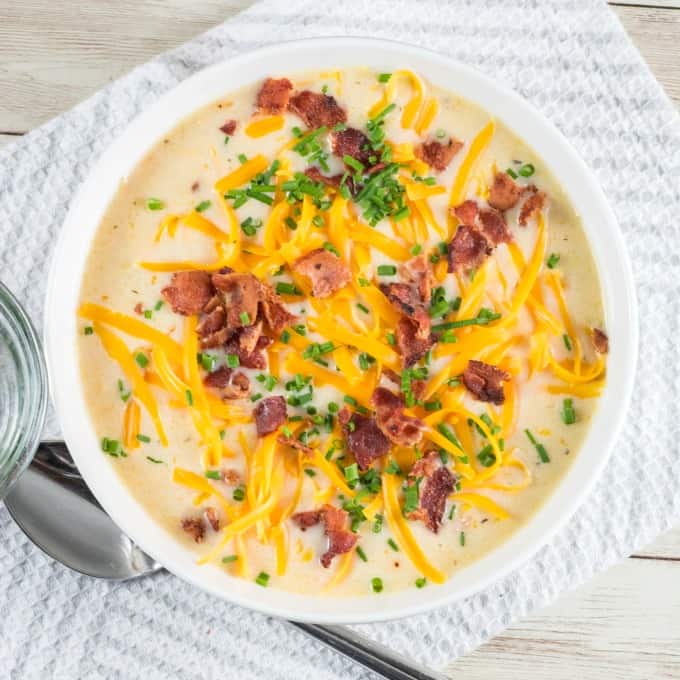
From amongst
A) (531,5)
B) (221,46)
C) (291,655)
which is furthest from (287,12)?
(291,655)

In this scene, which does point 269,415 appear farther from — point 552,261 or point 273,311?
point 552,261

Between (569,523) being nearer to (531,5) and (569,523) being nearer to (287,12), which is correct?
(531,5)

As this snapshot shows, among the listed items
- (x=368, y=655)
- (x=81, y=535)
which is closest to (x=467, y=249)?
(x=368, y=655)

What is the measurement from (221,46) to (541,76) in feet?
2.47

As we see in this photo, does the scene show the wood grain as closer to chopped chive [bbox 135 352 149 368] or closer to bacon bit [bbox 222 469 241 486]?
chopped chive [bbox 135 352 149 368]

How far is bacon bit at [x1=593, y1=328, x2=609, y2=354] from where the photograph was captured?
6.21 ft

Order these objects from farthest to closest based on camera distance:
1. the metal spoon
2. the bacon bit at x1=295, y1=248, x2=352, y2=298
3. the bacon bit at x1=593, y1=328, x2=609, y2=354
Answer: the metal spoon
the bacon bit at x1=593, y1=328, x2=609, y2=354
the bacon bit at x1=295, y1=248, x2=352, y2=298

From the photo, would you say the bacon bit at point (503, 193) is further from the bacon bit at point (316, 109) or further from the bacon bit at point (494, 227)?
the bacon bit at point (316, 109)

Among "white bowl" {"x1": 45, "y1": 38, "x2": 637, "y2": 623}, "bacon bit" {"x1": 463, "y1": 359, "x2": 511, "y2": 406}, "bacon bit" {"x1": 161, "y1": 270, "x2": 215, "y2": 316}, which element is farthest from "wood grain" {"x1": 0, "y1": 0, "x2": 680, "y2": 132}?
"bacon bit" {"x1": 463, "y1": 359, "x2": 511, "y2": 406}

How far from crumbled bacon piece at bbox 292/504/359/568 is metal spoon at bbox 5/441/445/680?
0.32m

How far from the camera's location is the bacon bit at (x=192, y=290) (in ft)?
6.00

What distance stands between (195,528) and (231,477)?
0.15m

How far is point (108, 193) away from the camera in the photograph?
1921 mm

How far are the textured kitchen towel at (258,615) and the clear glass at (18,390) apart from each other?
5.3 inches
